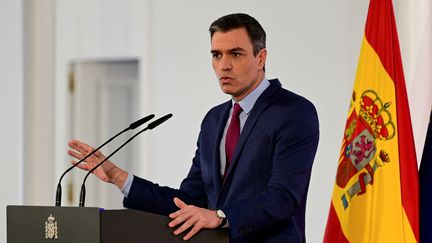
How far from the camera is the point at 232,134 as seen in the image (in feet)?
9.60

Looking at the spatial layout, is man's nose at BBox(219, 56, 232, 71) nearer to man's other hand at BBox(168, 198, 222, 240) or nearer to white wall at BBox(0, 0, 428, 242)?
man's other hand at BBox(168, 198, 222, 240)

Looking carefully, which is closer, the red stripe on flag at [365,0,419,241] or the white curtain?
the red stripe on flag at [365,0,419,241]

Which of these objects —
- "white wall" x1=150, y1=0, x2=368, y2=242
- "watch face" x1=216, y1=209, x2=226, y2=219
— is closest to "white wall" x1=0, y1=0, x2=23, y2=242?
"white wall" x1=150, y1=0, x2=368, y2=242

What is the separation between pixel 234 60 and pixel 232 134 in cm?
26

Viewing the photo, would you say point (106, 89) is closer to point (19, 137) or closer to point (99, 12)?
point (99, 12)

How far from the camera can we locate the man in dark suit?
106 inches

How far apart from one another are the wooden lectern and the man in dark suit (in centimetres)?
23

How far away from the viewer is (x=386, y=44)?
3559mm

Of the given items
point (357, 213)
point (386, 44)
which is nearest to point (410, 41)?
point (386, 44)

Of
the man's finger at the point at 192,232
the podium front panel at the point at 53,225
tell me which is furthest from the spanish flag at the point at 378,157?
the podium front panel at the point at 53,225

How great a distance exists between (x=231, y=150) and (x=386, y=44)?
103 cm

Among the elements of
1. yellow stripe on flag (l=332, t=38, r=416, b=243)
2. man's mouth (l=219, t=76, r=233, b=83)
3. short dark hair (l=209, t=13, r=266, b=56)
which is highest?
short dark hair (l=209, t=13, r=266, b=56)

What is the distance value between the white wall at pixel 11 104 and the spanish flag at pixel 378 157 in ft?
7.83

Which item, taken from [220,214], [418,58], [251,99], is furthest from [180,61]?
[220,214]
